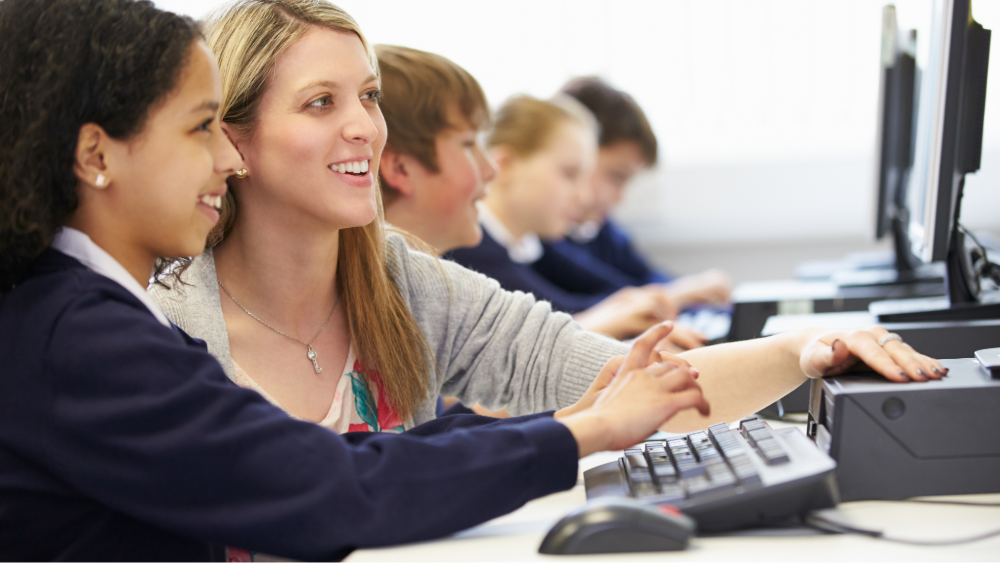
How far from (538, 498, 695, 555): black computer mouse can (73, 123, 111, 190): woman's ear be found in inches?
19.4

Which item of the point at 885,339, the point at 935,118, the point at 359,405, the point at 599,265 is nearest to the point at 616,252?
the point at 599,265

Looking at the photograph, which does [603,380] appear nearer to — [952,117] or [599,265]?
[952,117]

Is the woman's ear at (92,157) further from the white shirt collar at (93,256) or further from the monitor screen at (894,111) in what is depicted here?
the monitor screen at (894,111)

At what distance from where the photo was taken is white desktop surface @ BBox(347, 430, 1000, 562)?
2.22 ft

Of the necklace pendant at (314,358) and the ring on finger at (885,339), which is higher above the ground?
the ring on finger at (885,339)

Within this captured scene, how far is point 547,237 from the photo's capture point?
276cm

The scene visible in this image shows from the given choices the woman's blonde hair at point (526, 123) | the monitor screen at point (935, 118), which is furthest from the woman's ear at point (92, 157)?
the woman's blonde hair at point (526, 123)

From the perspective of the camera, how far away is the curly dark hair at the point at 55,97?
747mm

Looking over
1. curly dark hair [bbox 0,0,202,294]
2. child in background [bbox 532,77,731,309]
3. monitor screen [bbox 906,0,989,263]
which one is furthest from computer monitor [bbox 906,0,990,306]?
child in background [bbox 532,77,731,309]

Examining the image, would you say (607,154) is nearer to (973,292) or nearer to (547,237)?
(547,237)

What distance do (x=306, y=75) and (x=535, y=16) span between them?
2604 mm

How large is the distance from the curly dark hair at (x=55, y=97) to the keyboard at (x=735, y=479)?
1.78 ft

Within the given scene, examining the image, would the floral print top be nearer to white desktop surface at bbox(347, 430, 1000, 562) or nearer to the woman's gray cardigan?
the woman's gray cardigan

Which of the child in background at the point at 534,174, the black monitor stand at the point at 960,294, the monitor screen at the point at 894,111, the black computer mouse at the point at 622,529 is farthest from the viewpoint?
the child in background at the point at 534,174
